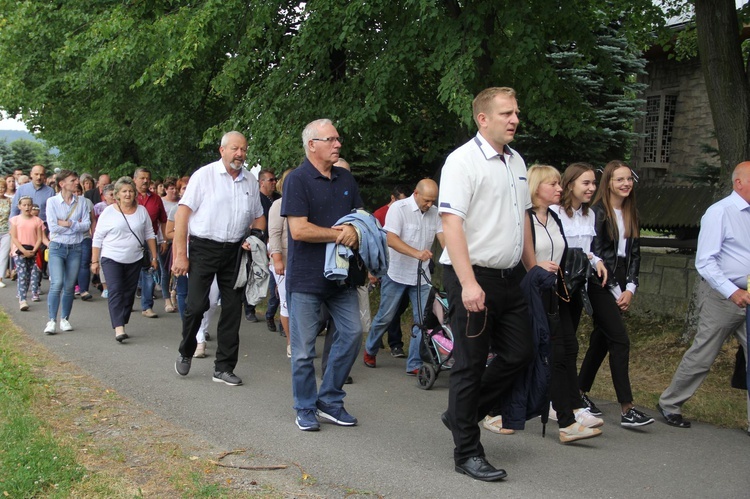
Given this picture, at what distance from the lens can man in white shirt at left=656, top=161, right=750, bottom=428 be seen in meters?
6.38

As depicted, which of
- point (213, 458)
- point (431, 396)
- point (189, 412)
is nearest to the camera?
point (213, 458)

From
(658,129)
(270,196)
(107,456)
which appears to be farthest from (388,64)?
(658,129)

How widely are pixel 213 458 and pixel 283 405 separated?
1.51 meters

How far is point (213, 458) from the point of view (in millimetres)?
5578

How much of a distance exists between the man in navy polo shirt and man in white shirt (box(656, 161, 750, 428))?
252 cm

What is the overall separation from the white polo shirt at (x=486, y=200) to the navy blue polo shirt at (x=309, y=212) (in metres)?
1.22

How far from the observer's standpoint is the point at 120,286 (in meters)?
10.1

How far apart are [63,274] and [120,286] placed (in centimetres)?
121

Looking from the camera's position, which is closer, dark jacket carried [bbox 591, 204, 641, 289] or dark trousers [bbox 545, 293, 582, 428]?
dark trousers [bbox 545, 293, 582, 428]

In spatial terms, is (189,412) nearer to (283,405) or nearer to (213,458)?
(283,405)

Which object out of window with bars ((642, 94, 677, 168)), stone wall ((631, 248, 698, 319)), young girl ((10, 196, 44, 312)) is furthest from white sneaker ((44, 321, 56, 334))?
window with bars ((642, 94, 677, 168))

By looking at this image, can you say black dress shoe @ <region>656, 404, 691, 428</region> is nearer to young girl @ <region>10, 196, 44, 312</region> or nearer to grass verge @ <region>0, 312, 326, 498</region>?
grass verge @ <region>0, 312, 326, 498</region>

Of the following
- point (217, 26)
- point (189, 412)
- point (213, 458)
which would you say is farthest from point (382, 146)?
point (213, 458)

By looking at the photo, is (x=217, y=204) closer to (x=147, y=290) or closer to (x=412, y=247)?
(x=412, y=247)
